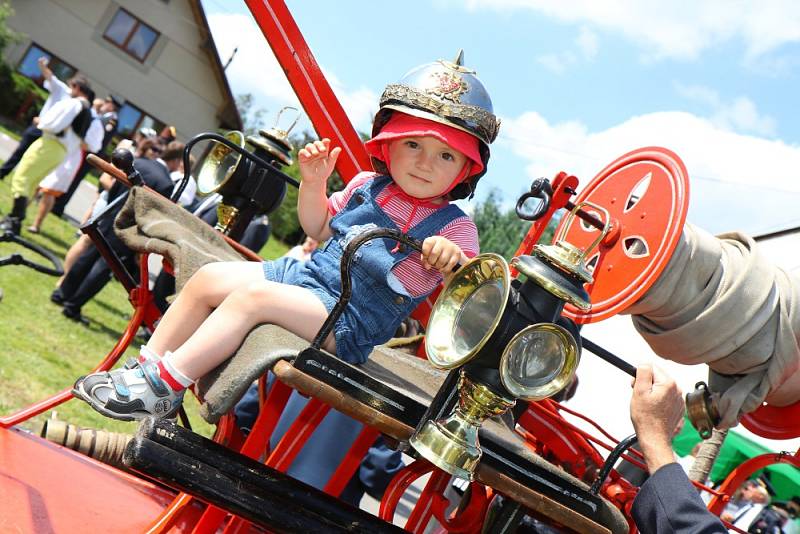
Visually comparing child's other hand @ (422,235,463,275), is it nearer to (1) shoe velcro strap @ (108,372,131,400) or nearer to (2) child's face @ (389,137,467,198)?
(2) child's face @ (389,137,467,198)

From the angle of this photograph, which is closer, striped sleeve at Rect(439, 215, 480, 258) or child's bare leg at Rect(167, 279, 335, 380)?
child's bare leg at Rect(167, 279, 335, 380)

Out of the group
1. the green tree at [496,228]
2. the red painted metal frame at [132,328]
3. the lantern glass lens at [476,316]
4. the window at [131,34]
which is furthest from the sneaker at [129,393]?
the window at [131,34]

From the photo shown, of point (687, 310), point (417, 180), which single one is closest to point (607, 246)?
point (687, 310)

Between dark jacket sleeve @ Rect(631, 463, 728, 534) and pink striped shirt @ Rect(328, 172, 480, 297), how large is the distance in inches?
32.6

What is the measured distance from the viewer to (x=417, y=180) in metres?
2.54

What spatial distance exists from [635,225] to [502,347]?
1.38m

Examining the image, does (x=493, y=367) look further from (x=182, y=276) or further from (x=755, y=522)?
(x=755, y=522)

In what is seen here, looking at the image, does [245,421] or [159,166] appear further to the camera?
[159,166]

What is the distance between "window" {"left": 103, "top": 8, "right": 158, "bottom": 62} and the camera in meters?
30.0

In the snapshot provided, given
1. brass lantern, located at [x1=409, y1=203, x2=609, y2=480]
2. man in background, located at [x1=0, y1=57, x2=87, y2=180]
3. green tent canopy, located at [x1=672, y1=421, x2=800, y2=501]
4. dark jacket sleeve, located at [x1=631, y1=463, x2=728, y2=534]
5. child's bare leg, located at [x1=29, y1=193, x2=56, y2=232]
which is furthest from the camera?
child's bare leg, located at [x1=29, y1=193, x2=56, y2=232]

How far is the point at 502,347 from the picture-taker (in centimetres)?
181

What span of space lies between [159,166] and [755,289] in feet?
18.5

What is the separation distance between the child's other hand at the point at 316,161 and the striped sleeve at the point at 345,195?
0.31 feet

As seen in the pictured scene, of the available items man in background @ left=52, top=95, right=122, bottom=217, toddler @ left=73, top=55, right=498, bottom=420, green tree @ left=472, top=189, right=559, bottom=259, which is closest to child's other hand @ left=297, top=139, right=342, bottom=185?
toddler @ left=73, top=55, right=498, bottom=420
